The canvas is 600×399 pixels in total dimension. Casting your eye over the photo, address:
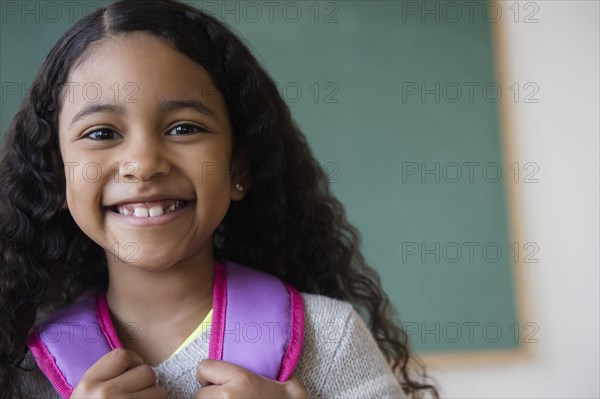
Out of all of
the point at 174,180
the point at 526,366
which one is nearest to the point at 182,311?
the point at 174,180

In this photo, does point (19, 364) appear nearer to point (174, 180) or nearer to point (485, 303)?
point (174, 180)

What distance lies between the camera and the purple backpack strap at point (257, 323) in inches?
35.5

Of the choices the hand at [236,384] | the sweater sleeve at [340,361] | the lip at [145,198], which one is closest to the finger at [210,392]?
the hand at [236,384]

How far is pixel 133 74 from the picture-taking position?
2.88 feet

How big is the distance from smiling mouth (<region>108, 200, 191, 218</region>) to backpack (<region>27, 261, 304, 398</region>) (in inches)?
5.8

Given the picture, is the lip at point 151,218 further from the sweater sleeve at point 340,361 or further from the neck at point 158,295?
the sweater sleeve at point 340,361

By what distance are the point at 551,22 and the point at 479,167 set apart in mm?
→ 383

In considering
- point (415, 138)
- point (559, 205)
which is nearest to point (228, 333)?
point (415, 138)

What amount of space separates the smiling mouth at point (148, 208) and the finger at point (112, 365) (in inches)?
6.6

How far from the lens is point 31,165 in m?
0.99

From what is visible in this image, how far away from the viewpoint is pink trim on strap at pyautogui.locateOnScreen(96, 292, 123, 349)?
3.06ft

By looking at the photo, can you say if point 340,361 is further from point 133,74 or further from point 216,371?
point 133,74

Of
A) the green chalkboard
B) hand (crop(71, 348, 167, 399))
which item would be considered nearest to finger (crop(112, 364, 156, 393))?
hand (crop(71, 348, 167, 399))

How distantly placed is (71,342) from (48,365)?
0.04 metres
